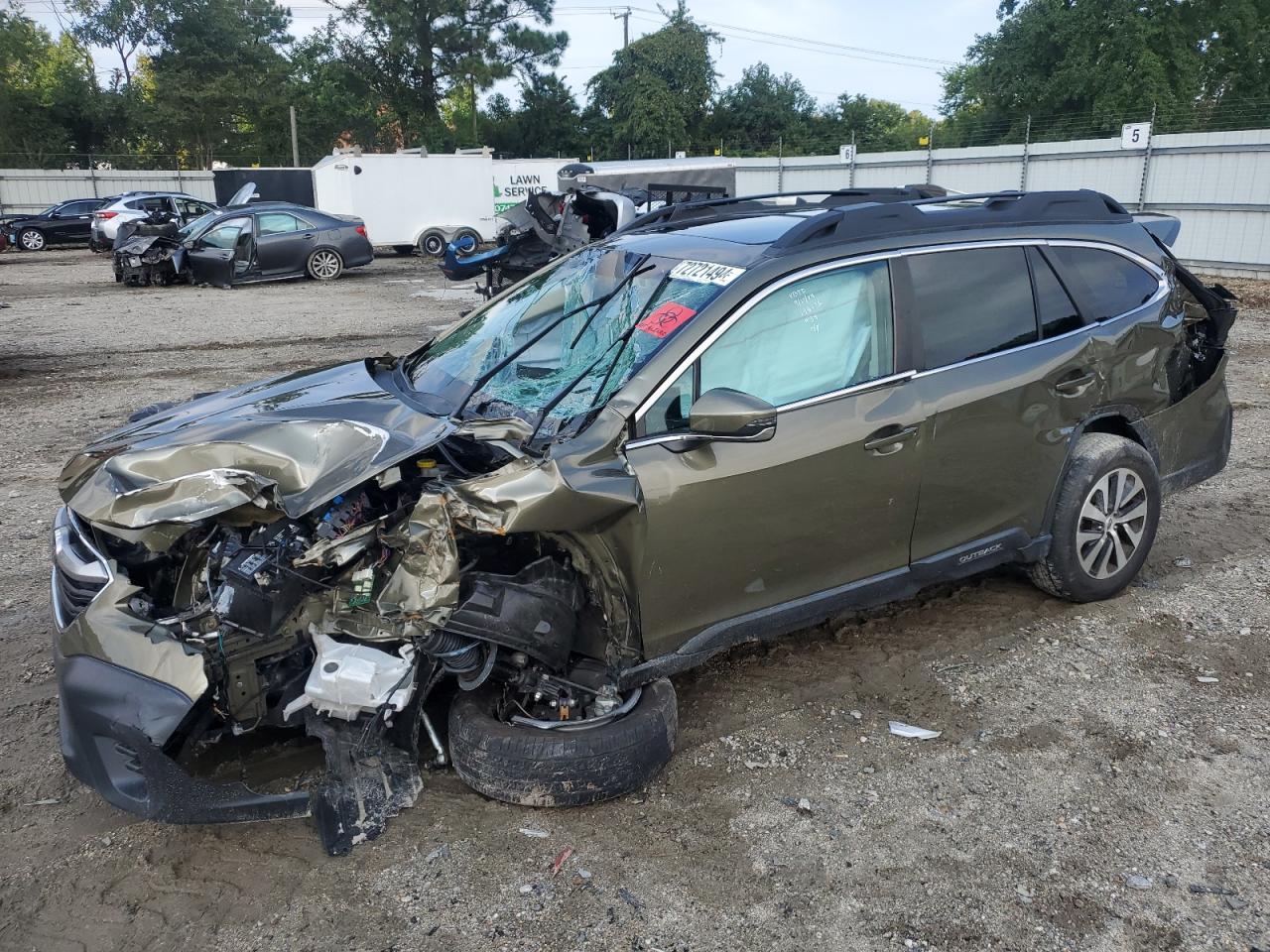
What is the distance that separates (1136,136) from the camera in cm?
1688

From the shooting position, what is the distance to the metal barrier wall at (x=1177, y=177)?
50.9ft

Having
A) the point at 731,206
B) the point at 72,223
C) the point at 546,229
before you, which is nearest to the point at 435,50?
the point at 72,223

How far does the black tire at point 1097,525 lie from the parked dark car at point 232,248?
53.0 ft

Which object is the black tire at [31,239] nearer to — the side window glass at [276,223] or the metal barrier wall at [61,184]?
the metal barrier wall at [61,184]

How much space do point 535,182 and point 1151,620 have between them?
72.9 feet

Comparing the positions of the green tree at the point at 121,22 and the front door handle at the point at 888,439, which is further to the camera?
the green tree at the point at 121,22

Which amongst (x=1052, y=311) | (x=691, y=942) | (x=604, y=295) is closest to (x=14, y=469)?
(x=604, y=295)

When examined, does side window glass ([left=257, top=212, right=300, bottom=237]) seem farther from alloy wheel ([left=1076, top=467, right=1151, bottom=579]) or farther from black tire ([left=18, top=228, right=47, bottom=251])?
alloy wheel ([left=1076, top=467, right=1151, bottom=579])

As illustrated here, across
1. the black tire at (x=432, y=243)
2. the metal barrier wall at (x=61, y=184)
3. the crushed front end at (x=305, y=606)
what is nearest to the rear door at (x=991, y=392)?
the crushed front end at (x=305, y=606)

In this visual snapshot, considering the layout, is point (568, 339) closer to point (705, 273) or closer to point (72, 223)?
point (705, 273)

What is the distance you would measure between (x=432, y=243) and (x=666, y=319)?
21859 millimetres

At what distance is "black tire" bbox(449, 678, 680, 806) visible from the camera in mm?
3051

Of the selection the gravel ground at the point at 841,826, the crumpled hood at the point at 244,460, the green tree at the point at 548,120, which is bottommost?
the gravel ground at the point at 841,826

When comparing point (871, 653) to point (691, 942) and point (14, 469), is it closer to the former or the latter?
point (691, 942)
